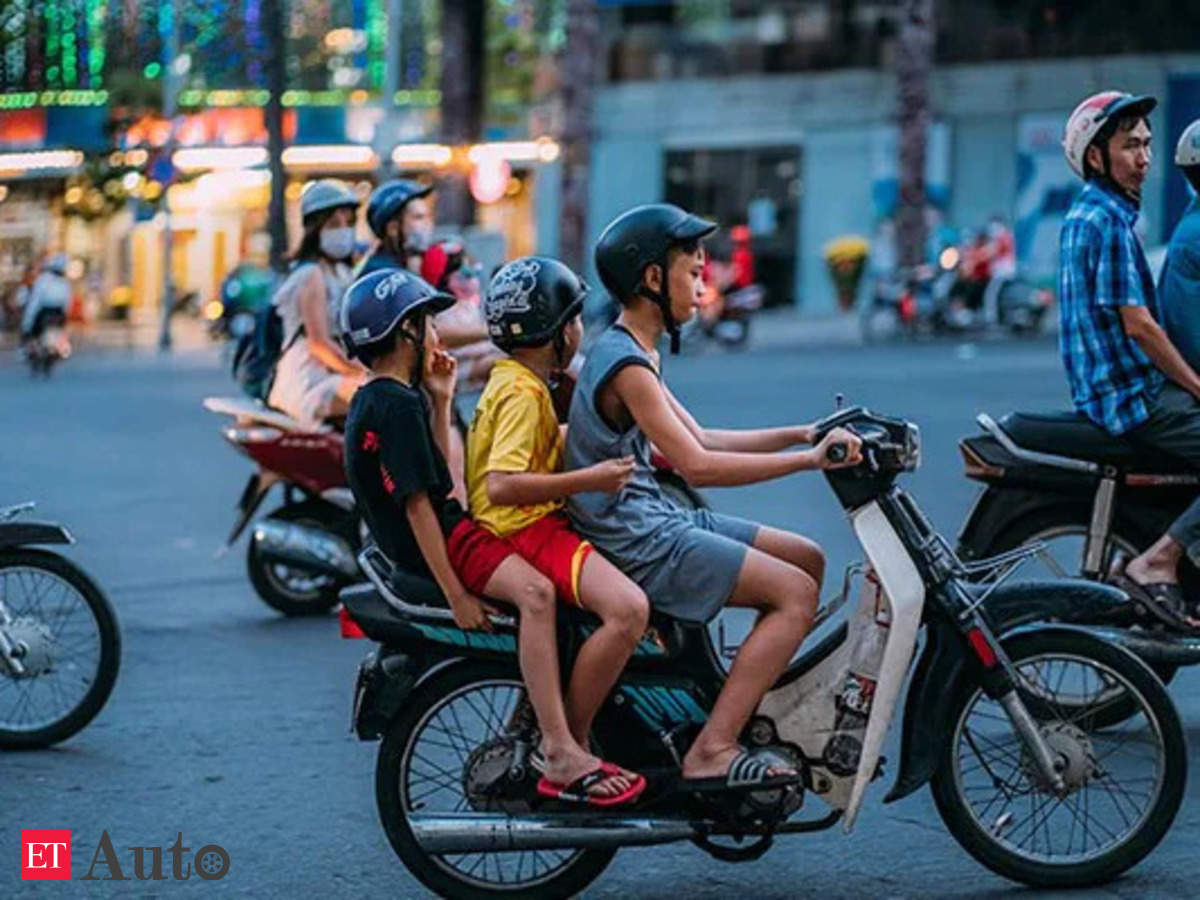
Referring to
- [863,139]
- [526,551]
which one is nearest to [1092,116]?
[526,551]

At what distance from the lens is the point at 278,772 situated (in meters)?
7.31

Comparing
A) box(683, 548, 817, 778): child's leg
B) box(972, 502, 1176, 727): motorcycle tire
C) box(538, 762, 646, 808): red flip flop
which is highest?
box(683, 548, 817, 778): child's leg

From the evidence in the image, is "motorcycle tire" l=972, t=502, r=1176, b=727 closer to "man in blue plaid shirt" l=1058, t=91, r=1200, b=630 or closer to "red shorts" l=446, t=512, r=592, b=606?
"man in blue plaid shirt" l=1058, t=91, r=1200, b=630

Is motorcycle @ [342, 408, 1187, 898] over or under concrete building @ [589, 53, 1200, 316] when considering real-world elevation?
over

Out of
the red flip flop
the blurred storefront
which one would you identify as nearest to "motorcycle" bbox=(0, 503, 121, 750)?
the red flip flop

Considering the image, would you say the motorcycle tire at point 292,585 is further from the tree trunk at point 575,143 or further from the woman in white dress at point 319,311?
the tree trunk at point 575,143

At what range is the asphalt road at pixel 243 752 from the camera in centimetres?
597

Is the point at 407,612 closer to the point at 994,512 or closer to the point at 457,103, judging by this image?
the point at 994,512

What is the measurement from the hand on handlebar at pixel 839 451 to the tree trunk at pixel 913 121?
2926 cm

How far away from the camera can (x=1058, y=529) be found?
7.69 m

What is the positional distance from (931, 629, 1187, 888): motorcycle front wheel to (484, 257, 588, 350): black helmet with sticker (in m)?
1.23

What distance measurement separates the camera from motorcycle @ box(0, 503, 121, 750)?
7.62 metres

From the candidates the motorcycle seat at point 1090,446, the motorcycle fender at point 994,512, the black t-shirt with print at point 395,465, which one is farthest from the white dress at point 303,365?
the black t-shirt with print at point 395,465

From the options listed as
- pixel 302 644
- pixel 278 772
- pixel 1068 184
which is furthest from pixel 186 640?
pixel 1068 184
